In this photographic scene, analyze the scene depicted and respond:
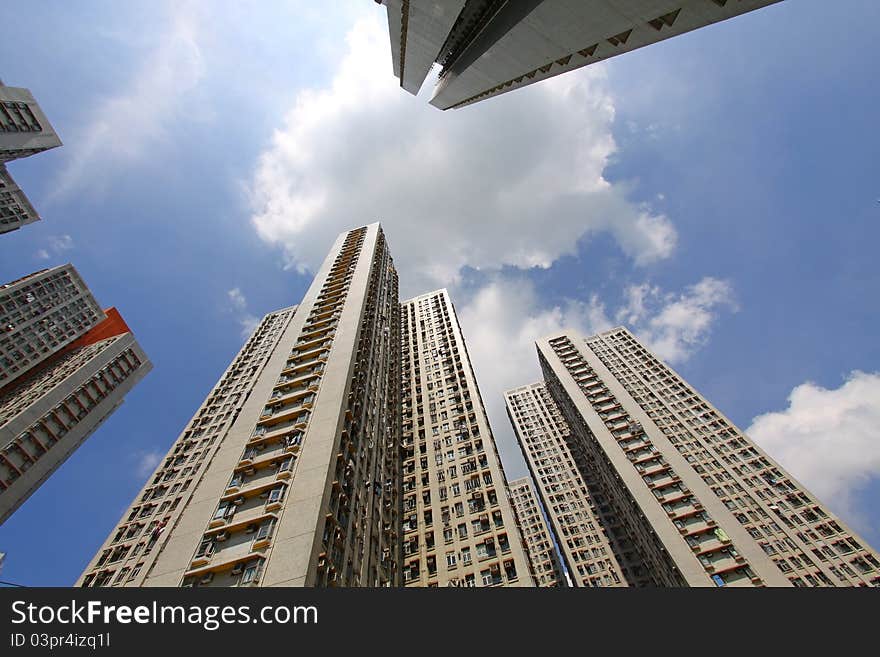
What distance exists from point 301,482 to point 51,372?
75.7 metres

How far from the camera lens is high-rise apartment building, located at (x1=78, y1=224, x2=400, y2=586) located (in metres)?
15.9

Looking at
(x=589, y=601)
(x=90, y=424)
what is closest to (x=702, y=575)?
(x=589, y=601)

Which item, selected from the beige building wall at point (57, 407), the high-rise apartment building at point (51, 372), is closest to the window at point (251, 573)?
the beige building wall at point (57, 407)

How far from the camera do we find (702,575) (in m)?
36.9

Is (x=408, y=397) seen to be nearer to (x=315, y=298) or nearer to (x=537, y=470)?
(x=315, y=298)

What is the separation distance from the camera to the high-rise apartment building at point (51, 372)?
48.5m

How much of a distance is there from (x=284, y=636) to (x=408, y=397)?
147 feet

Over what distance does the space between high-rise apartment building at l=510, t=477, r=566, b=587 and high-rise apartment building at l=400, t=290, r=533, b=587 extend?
96.9 ft

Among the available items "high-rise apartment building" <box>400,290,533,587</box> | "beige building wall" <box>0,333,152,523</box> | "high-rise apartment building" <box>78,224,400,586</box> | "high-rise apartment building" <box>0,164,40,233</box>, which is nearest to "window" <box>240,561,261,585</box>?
"high-rise apartment building" <box>78,224,400,586</box>

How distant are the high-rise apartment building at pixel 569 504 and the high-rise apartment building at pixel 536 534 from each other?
13.5 ft

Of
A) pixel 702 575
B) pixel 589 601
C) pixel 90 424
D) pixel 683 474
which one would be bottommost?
pixel 589 601

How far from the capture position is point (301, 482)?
61.3 feet

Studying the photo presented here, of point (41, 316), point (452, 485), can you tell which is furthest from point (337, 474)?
point (41, 316)

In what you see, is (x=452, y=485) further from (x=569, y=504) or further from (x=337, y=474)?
(x=569, y=504)
